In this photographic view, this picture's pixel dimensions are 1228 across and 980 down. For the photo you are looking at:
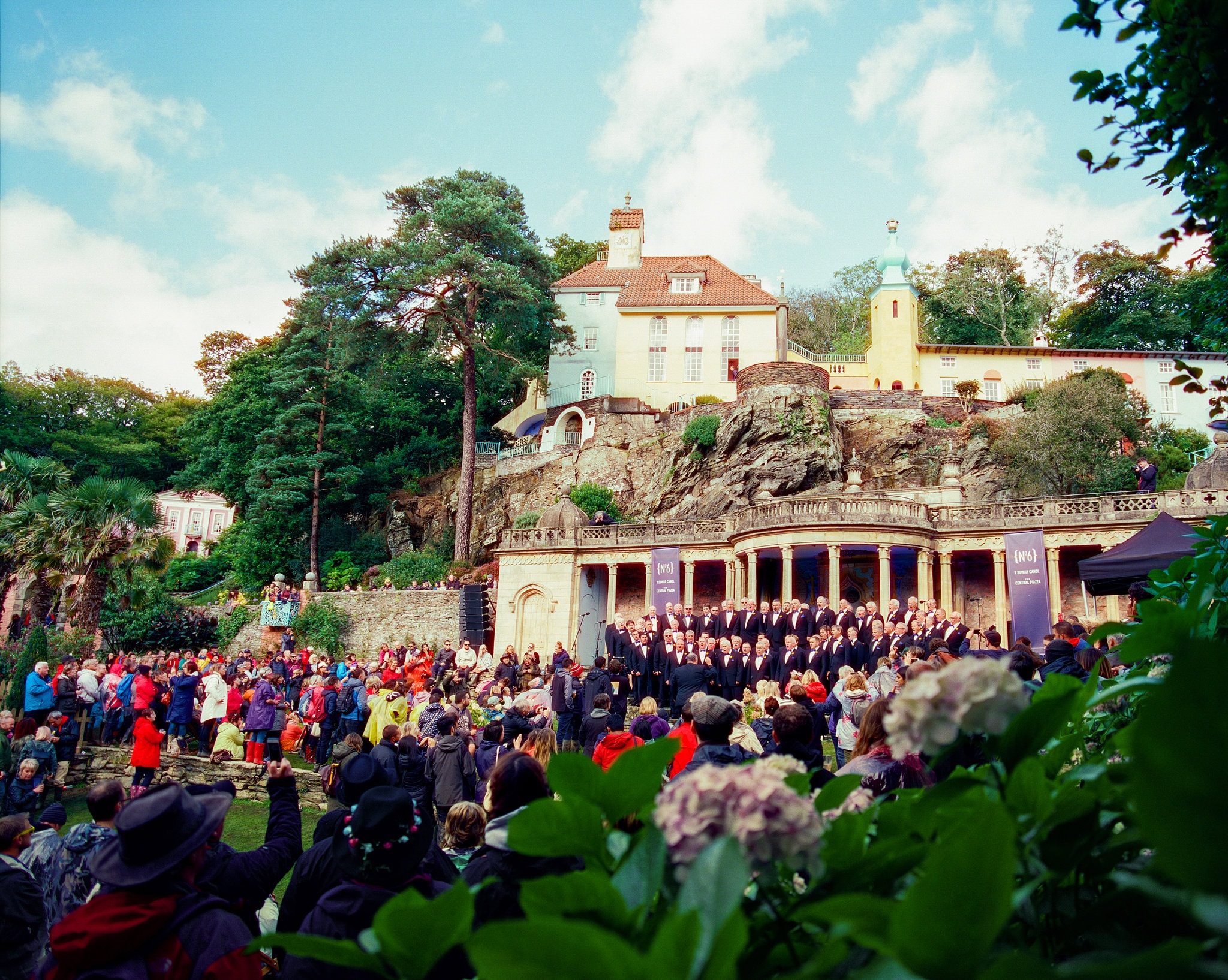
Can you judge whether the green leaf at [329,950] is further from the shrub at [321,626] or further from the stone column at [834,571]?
the shrub at [321,626]

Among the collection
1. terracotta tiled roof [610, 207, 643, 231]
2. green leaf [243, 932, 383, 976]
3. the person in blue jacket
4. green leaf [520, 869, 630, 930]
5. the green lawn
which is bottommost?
the green lawn

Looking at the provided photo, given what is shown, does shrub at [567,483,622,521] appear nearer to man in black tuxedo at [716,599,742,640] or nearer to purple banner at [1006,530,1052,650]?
man in black tuxedo at [716,599,742,640]

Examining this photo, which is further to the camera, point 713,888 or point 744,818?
point 744,818

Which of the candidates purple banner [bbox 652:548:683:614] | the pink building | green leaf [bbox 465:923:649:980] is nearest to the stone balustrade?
purple banner [bbox 652:548:683:614]

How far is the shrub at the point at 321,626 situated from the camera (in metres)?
34.4

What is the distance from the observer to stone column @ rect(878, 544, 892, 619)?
2734cm

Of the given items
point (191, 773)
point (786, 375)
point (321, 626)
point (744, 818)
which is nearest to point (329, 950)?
point (744, 818)

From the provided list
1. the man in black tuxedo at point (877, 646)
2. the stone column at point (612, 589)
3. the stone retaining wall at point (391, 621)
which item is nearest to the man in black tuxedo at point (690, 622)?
the man in black tuxedo at point (877, 646)

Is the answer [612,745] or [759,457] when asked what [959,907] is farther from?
[759,457]

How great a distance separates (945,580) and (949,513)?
228 centimetres

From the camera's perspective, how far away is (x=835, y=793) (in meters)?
1.58

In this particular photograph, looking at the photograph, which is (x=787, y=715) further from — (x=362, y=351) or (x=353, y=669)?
(x=362, y=351)

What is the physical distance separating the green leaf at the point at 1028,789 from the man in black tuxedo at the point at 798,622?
19.3 meters

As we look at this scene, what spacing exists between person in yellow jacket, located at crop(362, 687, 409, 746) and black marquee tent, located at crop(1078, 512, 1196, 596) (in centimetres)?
1011
